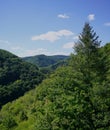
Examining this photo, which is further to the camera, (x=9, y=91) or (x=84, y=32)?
(x=9, y=91)

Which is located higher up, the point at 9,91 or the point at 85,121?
the point at 85,121

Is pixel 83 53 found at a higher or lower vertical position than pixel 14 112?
higher

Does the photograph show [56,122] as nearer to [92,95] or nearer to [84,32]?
[92,95]

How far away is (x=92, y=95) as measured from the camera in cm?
3266

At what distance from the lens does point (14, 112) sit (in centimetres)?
12050

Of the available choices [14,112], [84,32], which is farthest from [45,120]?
[14,112]

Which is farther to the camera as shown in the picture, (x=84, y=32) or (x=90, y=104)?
(x=84, y=32)

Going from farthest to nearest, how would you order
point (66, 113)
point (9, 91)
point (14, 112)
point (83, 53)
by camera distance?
point (9, 91)
point (14, 112)
point (83, 53)
point (66, 113)

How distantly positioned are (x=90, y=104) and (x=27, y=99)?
10198cm

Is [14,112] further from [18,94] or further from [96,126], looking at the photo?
[96,126]

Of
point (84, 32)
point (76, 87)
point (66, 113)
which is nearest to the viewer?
point (66, 113)

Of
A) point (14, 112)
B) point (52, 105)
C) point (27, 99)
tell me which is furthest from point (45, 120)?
point (27, 99)

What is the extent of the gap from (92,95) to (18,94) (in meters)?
160

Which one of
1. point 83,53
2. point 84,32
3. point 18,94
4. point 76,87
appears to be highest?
point 84,32
